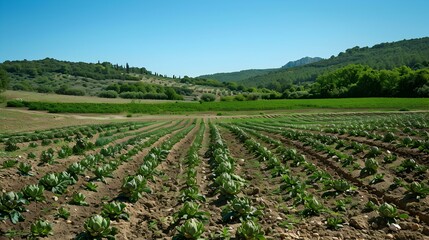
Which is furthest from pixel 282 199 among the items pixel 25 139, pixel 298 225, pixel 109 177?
pixel 25 139

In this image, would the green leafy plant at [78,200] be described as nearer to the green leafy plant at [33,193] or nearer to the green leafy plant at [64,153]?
the green leafy plant at [33,193]

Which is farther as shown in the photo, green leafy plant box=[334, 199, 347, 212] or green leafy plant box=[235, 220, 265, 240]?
green leafy plant box=[334, 199, 347, 212]

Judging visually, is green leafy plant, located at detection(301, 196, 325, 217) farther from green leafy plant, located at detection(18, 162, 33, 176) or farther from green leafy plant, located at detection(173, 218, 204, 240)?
green leafy plant, located at detection(18, 162, 33, 176)

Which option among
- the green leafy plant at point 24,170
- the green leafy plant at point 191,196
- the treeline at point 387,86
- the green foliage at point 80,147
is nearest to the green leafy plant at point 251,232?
the green leafy plant at point 191,196

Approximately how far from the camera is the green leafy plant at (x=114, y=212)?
7059mm

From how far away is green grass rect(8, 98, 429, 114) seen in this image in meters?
70.8

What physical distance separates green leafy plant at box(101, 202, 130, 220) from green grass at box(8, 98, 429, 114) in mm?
71977

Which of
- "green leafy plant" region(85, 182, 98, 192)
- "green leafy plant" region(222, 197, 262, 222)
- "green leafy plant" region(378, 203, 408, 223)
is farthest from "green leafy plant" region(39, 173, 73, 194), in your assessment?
"green leafy plant" region(378, 203, 408, 223)

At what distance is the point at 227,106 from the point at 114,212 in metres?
77.9

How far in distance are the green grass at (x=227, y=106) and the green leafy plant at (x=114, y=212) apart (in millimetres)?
71977

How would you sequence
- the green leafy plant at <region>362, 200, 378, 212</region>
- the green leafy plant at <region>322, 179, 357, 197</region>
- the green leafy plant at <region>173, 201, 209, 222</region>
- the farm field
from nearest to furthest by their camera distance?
1. the farm field
2. the green leafy plant at <region>173, 201, 209, 222</region>
3. the green leafy plant at <region>362, 200, 378, 212</region>
4. the green leafy plant at <region>322, 179, 357, 197</region>

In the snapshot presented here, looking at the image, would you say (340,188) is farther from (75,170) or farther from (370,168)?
(75,170)

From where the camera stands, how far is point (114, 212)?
708cm

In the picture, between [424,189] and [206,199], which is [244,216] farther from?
[424,189]
